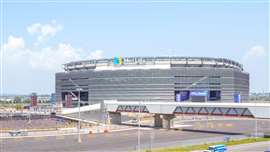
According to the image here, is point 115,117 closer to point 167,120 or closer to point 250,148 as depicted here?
point 167,120

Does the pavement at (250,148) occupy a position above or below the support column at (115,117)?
below

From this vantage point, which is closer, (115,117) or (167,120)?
(167,120)

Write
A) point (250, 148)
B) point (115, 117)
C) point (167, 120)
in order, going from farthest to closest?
point (115, 117)
point (167, 120)
point (250, 148)

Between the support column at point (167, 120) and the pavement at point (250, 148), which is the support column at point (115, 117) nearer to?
the support column at point (167, 120)

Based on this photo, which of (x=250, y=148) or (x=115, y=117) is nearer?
(x=250, y=148)

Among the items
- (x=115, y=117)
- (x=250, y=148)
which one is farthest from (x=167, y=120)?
(x=250, y=148)

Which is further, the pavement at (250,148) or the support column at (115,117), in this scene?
the support column at (115,117)

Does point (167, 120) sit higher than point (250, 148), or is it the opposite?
point (167, 120)

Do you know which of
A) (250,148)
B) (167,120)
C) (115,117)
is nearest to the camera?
(250,148)

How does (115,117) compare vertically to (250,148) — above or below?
above

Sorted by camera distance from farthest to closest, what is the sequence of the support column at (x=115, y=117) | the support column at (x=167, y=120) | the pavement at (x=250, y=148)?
the support column at (x=115, y=117) → the support column at (x=167, y=120) → the pavement at (x=250, y=148)

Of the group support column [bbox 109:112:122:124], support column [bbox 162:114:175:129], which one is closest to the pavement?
support column [bbox 162:114:175:129]

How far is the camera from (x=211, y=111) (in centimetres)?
11175

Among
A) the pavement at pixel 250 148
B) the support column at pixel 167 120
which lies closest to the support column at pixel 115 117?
the support column at pixel 167 120
